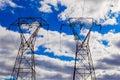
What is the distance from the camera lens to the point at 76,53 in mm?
71375

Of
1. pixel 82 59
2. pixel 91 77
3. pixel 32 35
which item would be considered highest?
pixel 32 35

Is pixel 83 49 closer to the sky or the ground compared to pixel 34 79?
closer to the sky

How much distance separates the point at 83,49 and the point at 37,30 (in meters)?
11.0

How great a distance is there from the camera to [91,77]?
69688 millimetres

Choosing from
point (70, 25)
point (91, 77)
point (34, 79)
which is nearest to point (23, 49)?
point (34, 79)

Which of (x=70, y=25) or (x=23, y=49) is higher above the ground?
(x=70, y=25)

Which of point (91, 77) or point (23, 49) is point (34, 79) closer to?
point (23, 49)

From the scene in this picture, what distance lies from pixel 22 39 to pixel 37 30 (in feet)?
13.0

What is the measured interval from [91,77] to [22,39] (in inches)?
668

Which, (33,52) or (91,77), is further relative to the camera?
(33,52)

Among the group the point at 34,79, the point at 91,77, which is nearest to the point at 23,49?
the point at 34,79

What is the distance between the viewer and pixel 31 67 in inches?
2881

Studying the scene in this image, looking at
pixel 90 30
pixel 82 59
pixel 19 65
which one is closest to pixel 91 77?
pixel 82 59

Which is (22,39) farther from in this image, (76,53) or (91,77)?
(91,77)
